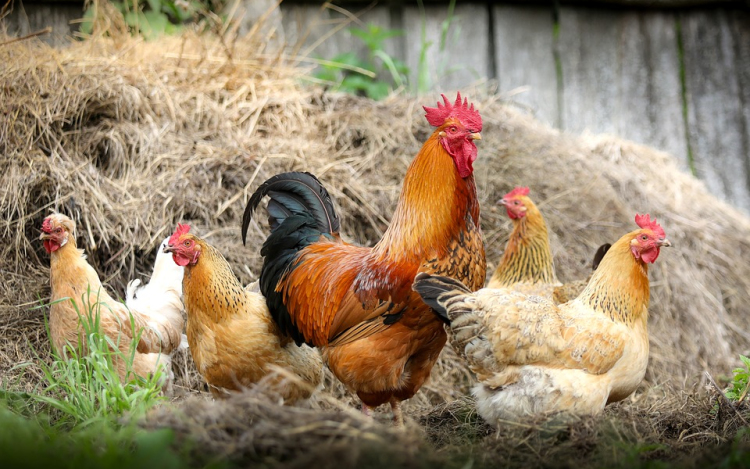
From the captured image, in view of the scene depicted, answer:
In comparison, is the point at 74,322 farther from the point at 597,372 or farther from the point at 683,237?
the point at 683,237

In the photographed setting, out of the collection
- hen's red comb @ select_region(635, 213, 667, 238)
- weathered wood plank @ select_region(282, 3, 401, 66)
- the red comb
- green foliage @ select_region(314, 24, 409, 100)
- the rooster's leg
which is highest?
weathered wood plank @ select_region(282, 3, 401, 66)

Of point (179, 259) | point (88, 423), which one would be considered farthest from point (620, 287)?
point (88, 423)

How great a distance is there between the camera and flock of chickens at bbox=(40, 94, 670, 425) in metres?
3.31

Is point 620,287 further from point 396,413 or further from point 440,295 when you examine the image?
point 396,413

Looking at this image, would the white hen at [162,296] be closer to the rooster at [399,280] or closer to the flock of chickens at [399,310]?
the flock of chickens at [399,310]

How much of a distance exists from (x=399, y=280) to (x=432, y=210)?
424mm

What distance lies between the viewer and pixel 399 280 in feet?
11.5

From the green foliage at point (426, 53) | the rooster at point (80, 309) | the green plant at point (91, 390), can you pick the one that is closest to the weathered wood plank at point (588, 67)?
the green foliage at point (426, 53)

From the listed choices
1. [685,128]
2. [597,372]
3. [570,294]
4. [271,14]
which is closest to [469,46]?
[271,14]

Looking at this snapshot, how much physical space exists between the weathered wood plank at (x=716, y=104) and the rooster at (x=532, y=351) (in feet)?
15.9

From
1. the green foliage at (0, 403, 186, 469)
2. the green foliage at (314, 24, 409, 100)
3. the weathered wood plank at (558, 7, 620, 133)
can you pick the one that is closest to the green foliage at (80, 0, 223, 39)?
the green foliage at (314, 24, 409, 100)

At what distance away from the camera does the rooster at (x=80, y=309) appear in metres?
3.81

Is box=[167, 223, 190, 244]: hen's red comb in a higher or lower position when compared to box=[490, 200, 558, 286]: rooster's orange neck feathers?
higher

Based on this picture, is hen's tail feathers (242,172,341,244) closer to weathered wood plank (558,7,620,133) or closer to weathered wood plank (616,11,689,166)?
weathered wood plank (558,7,620,133)
